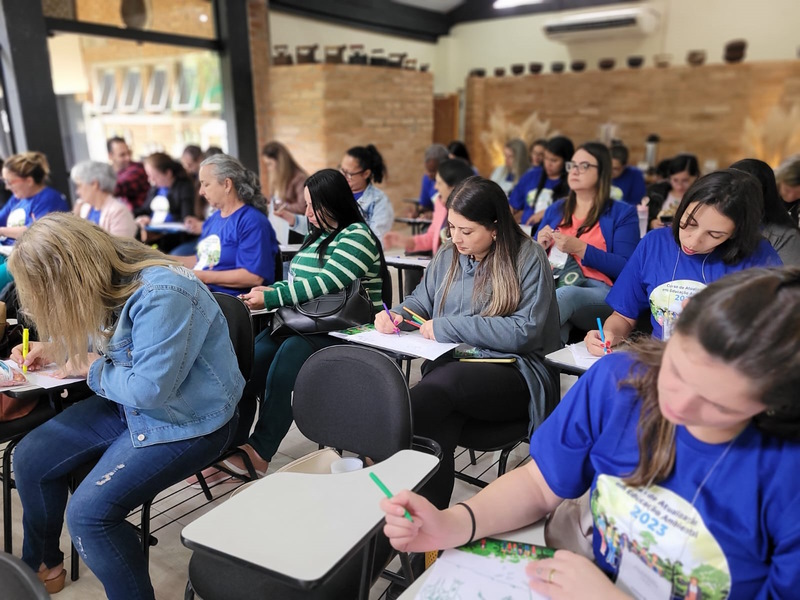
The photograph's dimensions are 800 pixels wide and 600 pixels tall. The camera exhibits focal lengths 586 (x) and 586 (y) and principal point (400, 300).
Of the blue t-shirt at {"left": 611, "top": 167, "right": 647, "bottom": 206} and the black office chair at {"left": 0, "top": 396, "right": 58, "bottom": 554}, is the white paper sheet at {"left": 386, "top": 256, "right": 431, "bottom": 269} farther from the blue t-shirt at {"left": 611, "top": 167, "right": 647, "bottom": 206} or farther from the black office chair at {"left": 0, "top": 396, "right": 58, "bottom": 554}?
the blue t-shirt at {"left": 611, "top": 167, "right": 647, "bottom": 206}

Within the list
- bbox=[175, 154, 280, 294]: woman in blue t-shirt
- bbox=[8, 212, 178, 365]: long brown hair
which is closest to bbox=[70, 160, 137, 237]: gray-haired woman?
bbox=[175, 154, 280, 294]: woman in blue t-shirt

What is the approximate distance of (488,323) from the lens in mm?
2012

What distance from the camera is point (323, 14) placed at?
838 centimetres

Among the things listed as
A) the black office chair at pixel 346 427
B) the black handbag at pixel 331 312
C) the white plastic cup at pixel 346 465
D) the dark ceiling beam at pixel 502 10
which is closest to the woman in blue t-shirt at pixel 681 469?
the black office chair at pixel 346 427

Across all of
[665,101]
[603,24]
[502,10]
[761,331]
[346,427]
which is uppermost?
[502,10]

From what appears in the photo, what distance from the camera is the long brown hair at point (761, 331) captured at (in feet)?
2.46

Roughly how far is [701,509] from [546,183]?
4.01 meters

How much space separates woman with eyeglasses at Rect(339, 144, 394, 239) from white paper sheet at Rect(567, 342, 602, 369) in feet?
6.81

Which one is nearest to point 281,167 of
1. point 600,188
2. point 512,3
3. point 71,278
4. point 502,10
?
point 600,188

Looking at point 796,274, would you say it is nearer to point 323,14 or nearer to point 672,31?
point 323,14

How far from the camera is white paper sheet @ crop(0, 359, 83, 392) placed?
5.68 feet

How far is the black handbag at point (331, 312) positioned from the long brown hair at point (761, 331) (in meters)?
1.72

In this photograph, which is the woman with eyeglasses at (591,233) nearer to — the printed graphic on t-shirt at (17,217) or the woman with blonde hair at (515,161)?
the woman with blonde hair at (515,161)

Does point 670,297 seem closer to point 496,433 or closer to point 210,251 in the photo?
point 496,433
